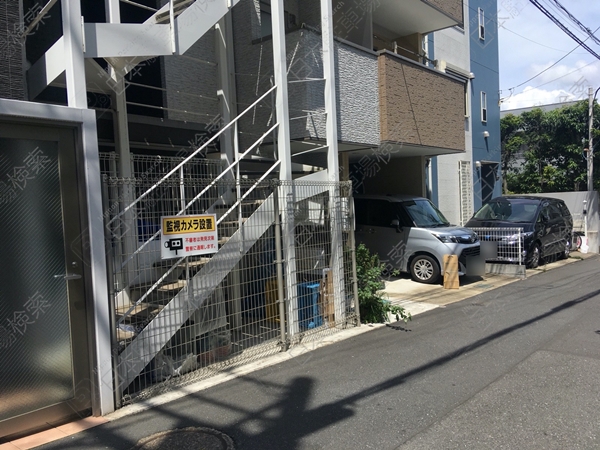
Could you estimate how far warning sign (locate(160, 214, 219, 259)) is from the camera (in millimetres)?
4656

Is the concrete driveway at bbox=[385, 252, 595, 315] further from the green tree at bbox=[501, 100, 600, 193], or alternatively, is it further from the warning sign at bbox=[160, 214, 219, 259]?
the green tree at bbox=[501, 100, 600, 193]

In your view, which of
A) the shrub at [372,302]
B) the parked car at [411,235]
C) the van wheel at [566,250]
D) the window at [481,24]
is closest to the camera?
the shrub at [372,302]

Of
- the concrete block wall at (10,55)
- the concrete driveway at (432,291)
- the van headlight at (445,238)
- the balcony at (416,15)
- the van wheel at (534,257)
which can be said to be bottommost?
the concrete driveway at (432,291)

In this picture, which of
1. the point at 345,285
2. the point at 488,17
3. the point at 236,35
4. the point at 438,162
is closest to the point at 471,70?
the point at 488,17

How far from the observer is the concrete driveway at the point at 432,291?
867 cm

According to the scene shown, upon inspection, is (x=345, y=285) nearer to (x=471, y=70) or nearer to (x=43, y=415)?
(x=43, y=415)

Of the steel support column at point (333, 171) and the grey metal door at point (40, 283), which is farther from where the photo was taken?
the steel support column at point (333, 171)

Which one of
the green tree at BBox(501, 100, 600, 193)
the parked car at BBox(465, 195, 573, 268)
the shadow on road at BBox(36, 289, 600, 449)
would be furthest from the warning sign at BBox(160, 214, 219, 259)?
the green tree at BBox(501, 100, 600, 193)

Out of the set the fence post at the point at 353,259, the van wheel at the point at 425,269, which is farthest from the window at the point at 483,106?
the fence post at the point at 353,259

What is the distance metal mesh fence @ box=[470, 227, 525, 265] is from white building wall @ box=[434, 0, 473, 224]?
3.33 m

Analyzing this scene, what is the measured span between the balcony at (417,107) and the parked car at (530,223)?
7.96 ft

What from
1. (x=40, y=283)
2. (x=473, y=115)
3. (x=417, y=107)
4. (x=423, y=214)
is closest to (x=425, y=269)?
(x=423, y=214)

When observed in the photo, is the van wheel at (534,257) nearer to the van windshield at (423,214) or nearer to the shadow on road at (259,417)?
A: the van windshield at (423,214)

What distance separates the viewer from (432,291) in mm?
9766
